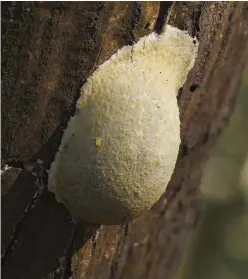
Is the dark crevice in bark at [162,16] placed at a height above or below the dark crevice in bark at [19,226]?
above

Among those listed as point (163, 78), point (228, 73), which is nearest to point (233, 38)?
point (228, 73)

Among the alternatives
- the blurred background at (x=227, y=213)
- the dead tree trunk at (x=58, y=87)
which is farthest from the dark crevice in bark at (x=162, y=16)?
the blurred background at (x=227, y=213)

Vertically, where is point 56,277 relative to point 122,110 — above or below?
below

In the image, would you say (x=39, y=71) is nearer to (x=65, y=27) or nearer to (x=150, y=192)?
(x=65, y=27)

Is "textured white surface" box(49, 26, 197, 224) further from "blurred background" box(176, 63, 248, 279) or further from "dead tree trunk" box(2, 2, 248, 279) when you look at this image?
"blurred background" box(176, 63, 248, 279)

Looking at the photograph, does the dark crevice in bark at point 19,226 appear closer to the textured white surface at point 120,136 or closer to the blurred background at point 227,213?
the textured white surface at point 120,136

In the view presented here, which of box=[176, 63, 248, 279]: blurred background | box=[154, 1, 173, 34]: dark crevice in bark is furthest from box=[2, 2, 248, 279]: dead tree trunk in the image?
box=[176, 63, 248, 279]: blurred background

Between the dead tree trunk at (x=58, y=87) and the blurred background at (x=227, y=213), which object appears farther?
the blurred background at (x=227, y=213)
